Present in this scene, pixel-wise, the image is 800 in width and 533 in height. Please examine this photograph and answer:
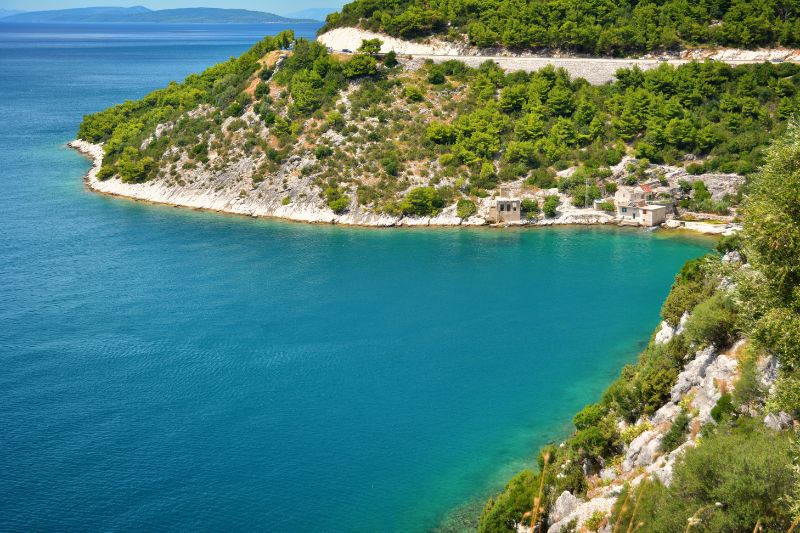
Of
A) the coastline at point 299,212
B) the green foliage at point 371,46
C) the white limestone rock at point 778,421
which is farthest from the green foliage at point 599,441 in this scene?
the green foliage at point 371,46

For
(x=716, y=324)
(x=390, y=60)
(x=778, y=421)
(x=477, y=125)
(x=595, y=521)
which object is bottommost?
(x=595, y=521)

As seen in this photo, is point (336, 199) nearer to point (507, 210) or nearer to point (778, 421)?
point (507, 210)

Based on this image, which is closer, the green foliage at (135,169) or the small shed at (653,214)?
the small shed at (653,214)

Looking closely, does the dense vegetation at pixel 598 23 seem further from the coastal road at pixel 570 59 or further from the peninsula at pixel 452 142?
the peninsula at pixel 452 142

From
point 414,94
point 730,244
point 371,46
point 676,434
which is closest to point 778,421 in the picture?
point 676,434

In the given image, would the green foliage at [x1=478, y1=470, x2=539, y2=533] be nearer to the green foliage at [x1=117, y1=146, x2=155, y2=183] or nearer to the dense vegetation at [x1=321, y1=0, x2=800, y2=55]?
the green foliage at [x1=117, y1=146, x2=155, y2=183]

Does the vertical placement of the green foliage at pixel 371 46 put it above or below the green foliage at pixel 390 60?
above
